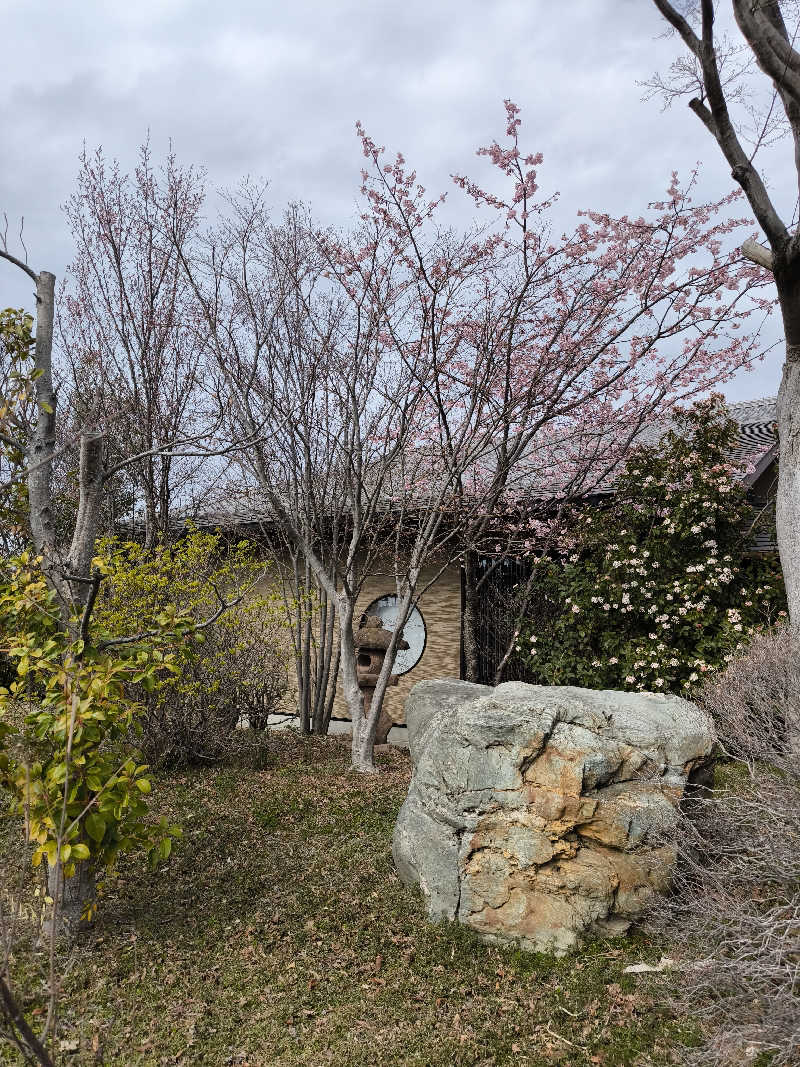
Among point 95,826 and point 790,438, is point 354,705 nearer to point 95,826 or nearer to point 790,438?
point 95,826

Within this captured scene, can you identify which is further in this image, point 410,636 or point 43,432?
point 410,636

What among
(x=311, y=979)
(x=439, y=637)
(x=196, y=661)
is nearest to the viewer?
(x=311, y=979)

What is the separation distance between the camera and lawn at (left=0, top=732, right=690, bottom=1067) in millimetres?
3229

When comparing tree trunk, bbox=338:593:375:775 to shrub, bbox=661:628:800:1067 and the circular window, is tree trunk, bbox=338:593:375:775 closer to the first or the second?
the circular window

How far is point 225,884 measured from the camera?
4734 millimetres

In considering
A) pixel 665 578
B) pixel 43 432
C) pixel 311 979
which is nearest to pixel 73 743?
pixel 311 979

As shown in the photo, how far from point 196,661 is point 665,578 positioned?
514cm

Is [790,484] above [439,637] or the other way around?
above

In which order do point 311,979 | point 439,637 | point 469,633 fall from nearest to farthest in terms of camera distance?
point 311,979, point 469,633, point 439,637

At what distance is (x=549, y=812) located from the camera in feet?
13.3

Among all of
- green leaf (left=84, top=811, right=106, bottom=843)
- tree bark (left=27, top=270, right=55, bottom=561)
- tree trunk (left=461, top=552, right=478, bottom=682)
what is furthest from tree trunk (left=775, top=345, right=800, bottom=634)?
tree bark (left=27, top=270, right=55, bottom=561)

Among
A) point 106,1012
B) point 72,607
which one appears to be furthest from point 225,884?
point 72,607

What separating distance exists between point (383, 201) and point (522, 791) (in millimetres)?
5782

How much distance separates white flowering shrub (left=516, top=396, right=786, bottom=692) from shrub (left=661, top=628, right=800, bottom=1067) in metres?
3.21
